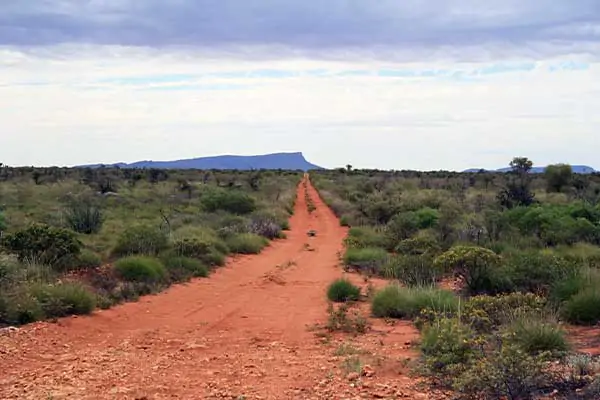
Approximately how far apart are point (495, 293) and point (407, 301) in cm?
216

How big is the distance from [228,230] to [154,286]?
10.8 m

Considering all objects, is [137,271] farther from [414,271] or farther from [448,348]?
[448,348]

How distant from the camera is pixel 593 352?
9367 millimetres

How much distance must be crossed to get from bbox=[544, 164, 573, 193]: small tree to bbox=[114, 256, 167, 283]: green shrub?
4487 cm

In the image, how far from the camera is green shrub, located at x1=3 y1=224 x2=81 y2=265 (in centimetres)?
1639

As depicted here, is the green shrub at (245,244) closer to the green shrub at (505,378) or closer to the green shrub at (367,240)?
the green shrub at (367,240)

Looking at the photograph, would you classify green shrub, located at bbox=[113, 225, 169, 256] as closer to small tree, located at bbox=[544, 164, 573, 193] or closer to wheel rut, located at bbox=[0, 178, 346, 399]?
wheel rut, located at bbox=[0, 178, 346, 399]

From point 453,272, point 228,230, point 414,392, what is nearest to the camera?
point 414,392

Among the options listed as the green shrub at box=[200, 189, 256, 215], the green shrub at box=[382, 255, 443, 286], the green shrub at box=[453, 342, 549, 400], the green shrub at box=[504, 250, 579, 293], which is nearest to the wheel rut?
the green shrub at box=[382, 255, 443, 286]

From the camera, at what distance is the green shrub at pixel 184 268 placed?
17.9 m

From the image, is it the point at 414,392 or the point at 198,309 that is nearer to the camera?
the point at 414,392

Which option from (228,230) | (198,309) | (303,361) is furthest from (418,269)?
(228,230)

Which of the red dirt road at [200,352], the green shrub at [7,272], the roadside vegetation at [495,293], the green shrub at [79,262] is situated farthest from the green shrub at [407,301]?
the green shrub at [79,262]

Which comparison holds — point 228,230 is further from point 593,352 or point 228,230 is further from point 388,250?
point 593,352
